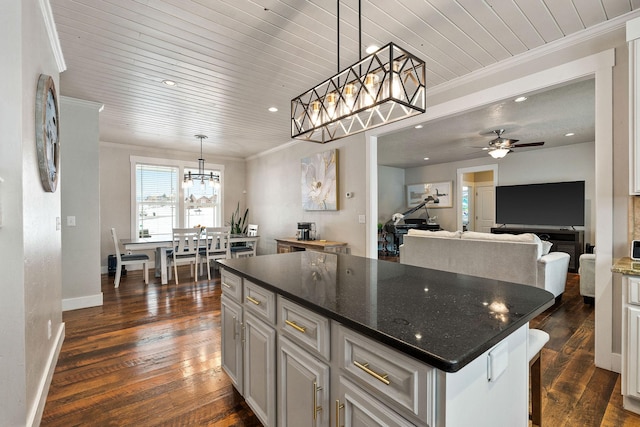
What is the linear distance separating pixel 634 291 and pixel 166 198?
23.0 feet

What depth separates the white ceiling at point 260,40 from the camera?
1.97 meters

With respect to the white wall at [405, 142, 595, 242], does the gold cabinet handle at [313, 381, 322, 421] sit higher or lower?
lower

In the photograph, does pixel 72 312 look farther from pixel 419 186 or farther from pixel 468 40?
pixel 419 186

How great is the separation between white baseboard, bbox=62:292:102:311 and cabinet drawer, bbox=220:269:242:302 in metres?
2.75

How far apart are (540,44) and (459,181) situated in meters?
5.70

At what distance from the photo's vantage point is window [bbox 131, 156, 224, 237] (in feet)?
20.1

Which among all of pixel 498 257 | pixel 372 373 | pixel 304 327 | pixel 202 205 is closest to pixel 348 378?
pixel 372 373

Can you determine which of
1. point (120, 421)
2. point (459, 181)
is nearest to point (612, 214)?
point (120, 421)

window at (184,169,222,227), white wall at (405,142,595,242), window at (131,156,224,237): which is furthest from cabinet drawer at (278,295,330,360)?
white wall at (405,142,595,242)

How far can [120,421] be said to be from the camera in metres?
1.70

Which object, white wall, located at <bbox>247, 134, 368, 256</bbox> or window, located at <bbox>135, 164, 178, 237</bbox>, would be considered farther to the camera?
window, located at <bbox>135, 164, 178, 237</bbox>

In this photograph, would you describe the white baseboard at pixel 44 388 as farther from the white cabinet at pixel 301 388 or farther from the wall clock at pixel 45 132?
the white cabinet at pixel 301 388

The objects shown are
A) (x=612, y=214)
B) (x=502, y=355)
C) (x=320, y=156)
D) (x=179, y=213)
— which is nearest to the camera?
(x=502, y=355)

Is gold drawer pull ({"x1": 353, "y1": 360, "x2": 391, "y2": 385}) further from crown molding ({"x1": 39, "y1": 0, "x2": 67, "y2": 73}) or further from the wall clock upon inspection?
crown molding ({"x1": 39, "y1": 0, "x2": 67, "y2": 73})
